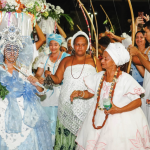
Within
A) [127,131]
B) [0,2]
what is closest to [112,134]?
[127,131]

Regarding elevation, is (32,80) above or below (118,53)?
below

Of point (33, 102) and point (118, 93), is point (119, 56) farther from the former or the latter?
point (33, 102)

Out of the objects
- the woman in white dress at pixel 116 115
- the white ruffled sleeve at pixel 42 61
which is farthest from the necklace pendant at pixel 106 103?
the white ruffled sleeve at pixel 42 61

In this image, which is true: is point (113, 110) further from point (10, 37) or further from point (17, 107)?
point (10, 37)

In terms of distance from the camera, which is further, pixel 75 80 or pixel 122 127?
pixel 75 80

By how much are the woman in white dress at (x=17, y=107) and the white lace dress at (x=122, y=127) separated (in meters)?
0.70

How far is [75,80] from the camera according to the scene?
16.2 feet

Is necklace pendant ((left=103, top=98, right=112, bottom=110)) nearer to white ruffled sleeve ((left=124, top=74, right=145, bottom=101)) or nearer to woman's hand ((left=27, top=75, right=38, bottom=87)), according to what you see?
white ruffled sleeve ((left=124, top=74, right=145, bottom=101))

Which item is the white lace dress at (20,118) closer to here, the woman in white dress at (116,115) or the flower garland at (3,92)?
the flower garland at (3,92)

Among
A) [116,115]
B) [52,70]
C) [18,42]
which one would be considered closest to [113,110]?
[116,115]

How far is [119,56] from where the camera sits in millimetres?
3719

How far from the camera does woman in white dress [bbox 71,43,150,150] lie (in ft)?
11.6

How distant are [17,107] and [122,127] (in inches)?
54.2

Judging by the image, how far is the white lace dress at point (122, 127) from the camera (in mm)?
3549
